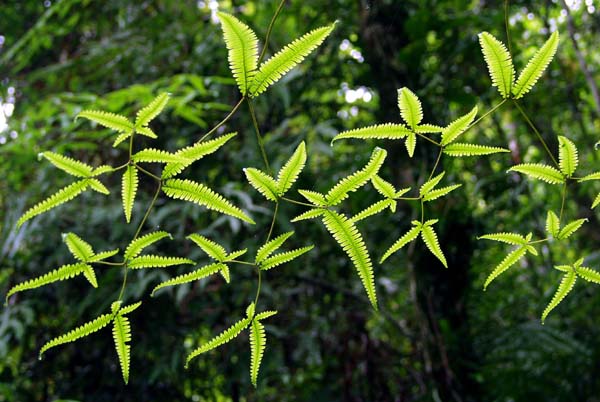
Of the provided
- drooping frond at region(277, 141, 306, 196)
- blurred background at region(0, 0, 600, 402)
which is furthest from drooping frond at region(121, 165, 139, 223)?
blurred background at region(0, 0, 600, 402)

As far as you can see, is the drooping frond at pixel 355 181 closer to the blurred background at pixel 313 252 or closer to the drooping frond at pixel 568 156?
the drooping frond at pixel 568 156

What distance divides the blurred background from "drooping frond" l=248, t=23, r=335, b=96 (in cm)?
103

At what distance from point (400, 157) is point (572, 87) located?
0.88m

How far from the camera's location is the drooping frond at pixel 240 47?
48 cm

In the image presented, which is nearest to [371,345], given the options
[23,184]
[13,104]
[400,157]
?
[400,157]

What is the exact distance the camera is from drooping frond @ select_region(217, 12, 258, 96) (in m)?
0.48

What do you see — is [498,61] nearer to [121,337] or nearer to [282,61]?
[282,61]

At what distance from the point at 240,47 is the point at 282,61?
42mm

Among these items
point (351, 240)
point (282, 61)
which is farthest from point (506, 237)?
point (282, 61)

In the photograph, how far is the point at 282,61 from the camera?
517 millimetres

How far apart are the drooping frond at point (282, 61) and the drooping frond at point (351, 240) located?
15cm

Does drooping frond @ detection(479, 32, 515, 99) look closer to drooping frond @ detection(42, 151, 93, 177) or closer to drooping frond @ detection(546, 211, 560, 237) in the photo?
drooping frond @ detection(546, 211, 560, 237)

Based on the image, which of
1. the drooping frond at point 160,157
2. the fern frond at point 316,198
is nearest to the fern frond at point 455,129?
the fern frond at point 316,198

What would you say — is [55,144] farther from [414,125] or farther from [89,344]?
[414,125]
